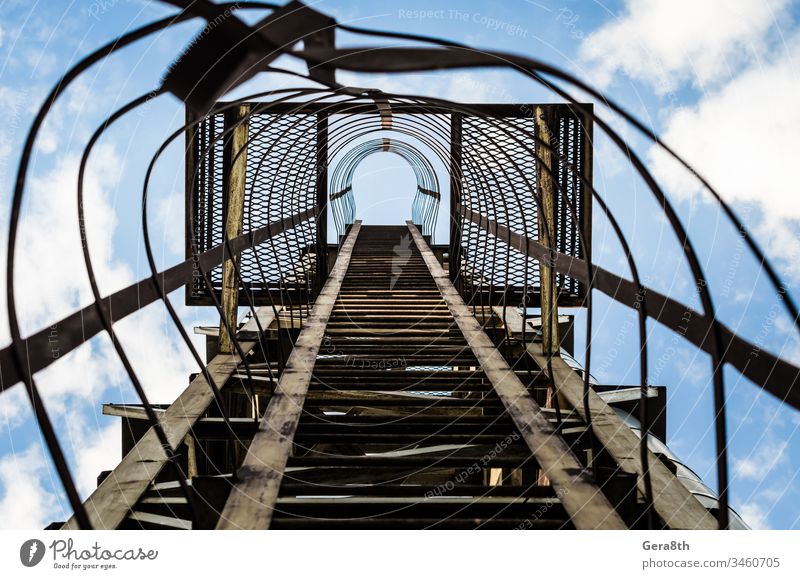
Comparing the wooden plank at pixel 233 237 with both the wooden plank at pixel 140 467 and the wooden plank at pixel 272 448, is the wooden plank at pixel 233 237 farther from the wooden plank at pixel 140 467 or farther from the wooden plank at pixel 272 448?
the wooden plank at pixel 140 467

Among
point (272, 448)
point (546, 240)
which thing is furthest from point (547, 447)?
point (546, 240)

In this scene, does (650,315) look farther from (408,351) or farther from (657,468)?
(408,351)

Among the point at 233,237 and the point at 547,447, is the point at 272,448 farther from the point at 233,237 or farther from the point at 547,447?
the point at 233,237

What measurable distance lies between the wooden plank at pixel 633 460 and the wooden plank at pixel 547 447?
293mm

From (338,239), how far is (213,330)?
4.96 m

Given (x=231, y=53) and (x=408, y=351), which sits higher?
(x=231, y=53)

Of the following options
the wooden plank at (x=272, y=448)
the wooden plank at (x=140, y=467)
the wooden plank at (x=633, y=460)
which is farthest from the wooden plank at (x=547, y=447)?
the wooden plank at (x=140, y=467)

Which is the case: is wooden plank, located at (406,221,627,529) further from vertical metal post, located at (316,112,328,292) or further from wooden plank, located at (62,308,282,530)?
vertical metal post, located at (316,112,328,292)

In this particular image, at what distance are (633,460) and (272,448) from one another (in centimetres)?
167

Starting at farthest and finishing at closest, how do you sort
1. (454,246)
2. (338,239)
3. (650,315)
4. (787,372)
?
(338,239) → (454,246) → (650,315) → (787,372)

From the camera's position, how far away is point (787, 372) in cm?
169

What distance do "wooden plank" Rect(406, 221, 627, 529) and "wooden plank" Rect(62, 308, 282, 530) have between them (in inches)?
65.9
